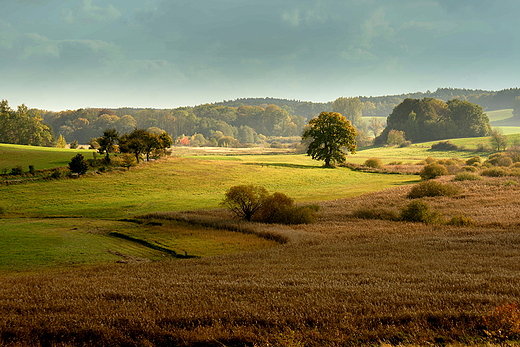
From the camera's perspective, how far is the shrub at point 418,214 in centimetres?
2461

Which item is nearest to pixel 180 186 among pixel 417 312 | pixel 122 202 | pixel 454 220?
pixel 122 202

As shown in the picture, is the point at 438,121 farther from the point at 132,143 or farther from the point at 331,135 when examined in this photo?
the point at 132,143

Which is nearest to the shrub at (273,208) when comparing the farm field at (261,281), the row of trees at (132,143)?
the farm field at (261,281)

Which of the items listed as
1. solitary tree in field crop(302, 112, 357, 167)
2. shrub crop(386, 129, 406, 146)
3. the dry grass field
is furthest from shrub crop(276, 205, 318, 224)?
shrub crop(386, 129, 406, 146)

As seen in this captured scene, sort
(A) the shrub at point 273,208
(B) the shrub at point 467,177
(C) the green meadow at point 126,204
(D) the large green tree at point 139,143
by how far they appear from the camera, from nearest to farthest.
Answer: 1. (C) the green meadow at point 126,204
2. (A) the shrub at point 273,208
3. (B) the shrub at point 467,177
4. (D) the large green tree at point 139,143

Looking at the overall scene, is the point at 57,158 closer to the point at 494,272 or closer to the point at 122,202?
the point at 122,202

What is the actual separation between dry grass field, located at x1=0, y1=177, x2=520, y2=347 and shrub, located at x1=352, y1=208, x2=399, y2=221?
31.9ft

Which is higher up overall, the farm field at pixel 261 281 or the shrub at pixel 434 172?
the farm field at pixel 261 281

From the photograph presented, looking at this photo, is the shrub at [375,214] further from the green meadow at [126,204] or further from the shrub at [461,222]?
the green meadow at [126,204]

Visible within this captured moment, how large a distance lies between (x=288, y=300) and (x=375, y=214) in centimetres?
2014

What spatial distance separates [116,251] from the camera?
19.4 metres

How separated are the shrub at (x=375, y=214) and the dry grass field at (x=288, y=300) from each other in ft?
31.9

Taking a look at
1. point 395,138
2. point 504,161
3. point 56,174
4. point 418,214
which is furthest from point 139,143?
point 395,138

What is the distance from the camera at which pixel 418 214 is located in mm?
25281
